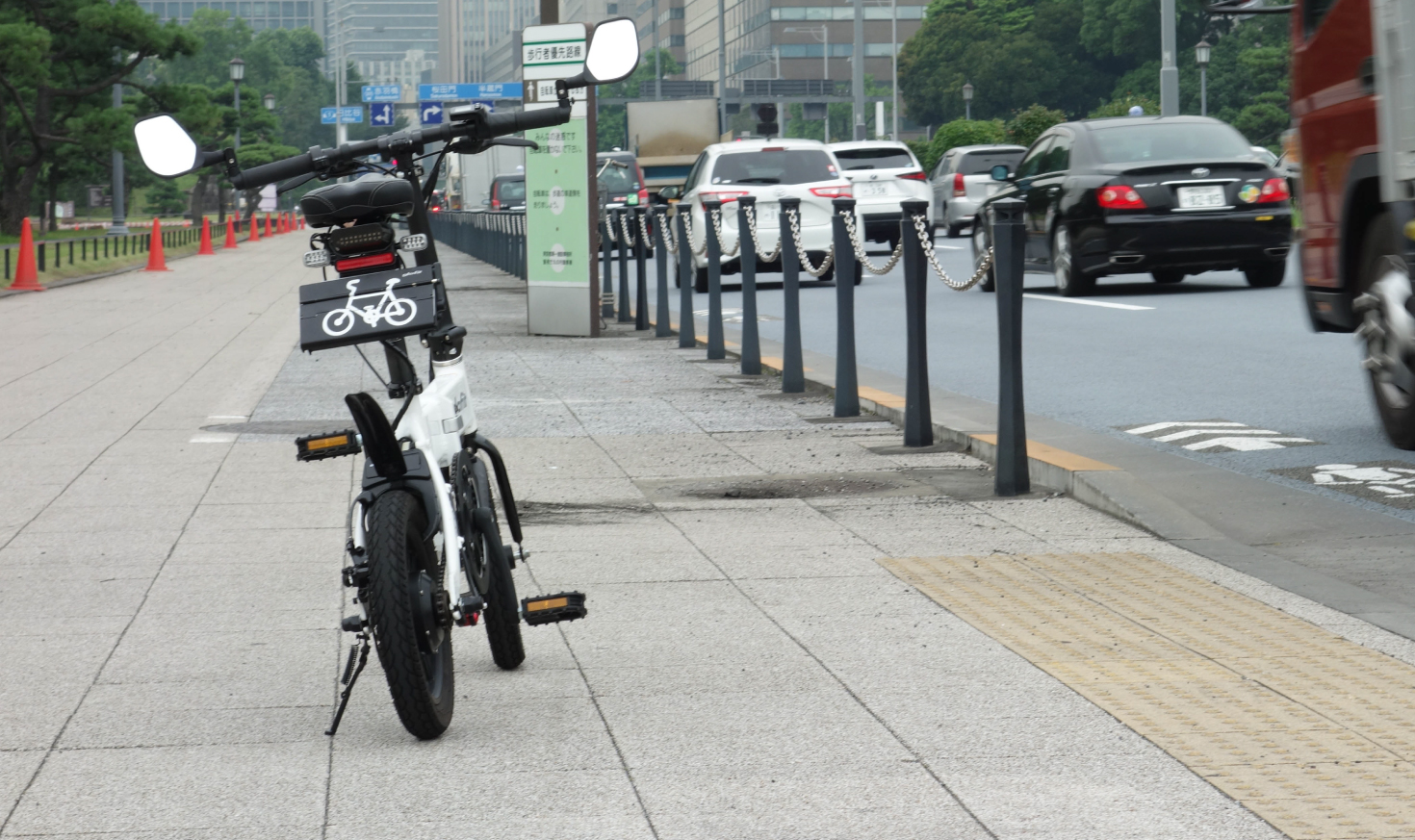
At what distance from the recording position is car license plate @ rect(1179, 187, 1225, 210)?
16703mm

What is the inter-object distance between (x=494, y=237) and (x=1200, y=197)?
63.5 feet

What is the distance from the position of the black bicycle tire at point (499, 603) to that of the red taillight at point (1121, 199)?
12605 millimetres

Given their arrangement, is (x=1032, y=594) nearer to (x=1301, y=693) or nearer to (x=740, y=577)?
(x=740, y=577)

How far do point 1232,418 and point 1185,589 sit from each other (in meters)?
4.20

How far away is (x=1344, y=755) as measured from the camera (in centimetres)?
409

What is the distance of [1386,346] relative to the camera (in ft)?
26.6

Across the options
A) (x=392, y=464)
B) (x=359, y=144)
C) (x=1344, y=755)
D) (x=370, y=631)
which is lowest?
(x=1344, y=755)

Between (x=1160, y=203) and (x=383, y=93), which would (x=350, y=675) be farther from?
(x=383, y=93)

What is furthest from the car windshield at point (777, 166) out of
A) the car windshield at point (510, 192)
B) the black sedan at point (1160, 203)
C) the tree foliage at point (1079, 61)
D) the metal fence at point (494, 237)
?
the tree foliage at point (1079, 61)

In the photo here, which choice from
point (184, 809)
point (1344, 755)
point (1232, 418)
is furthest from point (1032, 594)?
point (1232, 418)

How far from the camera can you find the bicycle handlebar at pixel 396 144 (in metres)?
4.43

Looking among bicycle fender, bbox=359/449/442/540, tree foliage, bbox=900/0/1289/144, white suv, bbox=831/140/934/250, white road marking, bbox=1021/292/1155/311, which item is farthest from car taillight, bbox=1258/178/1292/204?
tree foliage, bbox=900/0/1289/144

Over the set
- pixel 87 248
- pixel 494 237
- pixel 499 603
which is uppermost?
pixel 87 248

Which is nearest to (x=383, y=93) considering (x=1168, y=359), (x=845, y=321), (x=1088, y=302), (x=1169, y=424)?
(x=1088, y=302)
